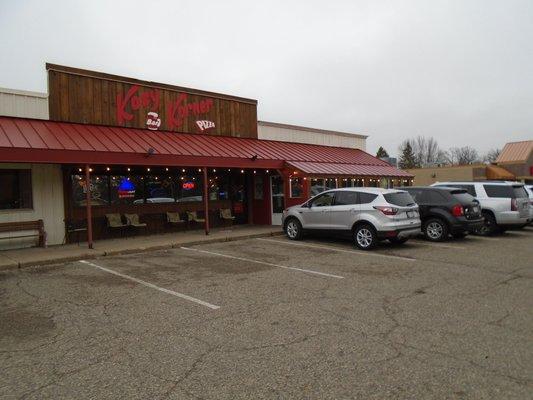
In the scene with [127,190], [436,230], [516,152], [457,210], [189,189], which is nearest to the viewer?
[457,210]

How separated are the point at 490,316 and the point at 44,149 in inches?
420

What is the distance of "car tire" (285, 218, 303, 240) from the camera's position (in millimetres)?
13995

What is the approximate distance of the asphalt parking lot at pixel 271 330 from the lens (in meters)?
4.05

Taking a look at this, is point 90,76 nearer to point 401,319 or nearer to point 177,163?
point 177,163

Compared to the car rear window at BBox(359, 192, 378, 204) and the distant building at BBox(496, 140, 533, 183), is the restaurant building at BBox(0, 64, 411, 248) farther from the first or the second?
the distant building at BBox(496, 140, 533, 183)

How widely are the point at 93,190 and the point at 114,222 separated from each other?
1.26 metres

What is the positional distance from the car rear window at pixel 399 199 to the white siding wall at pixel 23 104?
10507 mm

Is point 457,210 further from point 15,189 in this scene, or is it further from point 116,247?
point 15,189

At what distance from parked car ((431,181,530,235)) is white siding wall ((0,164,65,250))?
1377 cm

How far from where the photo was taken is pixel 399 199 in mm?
12023

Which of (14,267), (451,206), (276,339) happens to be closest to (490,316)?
(276,339)

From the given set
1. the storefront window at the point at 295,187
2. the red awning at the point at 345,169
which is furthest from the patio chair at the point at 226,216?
the red awning at the point at 345,169

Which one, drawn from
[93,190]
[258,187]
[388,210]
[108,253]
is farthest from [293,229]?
[93,190]

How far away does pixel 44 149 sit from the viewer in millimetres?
11188
